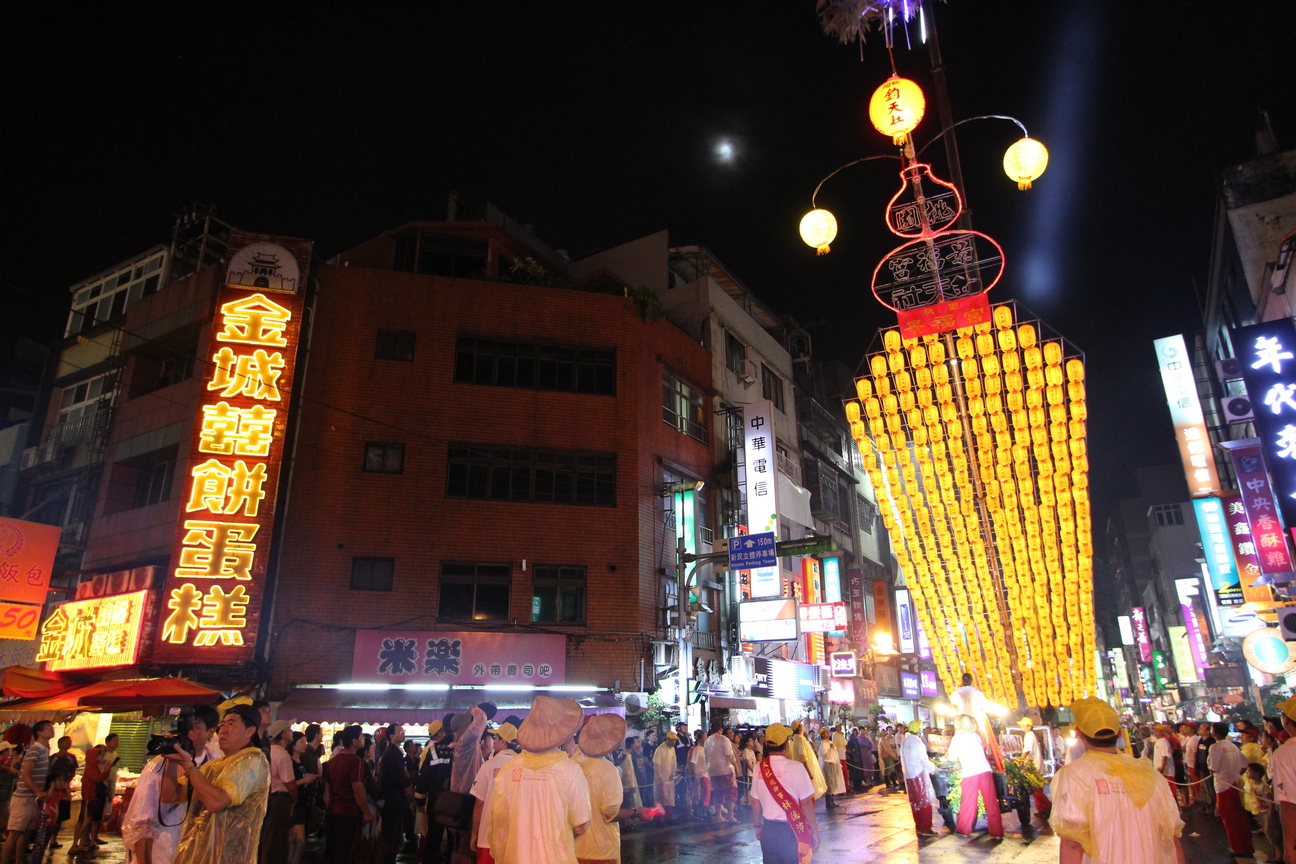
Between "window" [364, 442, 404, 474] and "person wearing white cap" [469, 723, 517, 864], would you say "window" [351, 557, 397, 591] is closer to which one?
"window" [364, 442, 404, 474]

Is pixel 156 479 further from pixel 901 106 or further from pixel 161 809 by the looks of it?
pixel 901 106

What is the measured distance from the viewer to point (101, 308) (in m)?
26.7

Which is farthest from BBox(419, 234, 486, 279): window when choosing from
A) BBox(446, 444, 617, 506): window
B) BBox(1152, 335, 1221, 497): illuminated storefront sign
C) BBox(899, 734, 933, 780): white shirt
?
BBox(1152, 335, 1221, 497): illuminated storefront sign

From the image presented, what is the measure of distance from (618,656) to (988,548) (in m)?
9.88

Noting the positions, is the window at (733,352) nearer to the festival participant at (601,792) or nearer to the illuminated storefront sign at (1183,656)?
the festival participant at (601,792)

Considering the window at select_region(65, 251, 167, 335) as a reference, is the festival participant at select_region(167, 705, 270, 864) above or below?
below

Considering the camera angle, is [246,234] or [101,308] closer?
[246,234]

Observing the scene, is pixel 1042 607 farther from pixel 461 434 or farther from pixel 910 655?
pixel 910 655

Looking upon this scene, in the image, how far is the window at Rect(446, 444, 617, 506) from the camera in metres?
20.9

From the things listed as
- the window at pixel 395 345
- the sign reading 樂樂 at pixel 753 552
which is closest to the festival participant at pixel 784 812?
the sign reading 樂樂 at pixel 753 552

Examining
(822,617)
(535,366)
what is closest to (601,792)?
(535,366)

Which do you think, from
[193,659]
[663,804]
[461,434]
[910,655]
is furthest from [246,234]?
[910,655]

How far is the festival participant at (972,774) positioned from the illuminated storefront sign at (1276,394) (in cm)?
702

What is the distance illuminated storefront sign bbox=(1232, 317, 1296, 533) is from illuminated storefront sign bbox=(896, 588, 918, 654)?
83.4 ft
